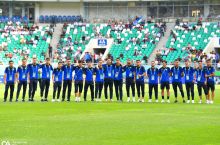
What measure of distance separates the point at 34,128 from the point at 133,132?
3215 mm

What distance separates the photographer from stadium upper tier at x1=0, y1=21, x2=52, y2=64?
3073 inches

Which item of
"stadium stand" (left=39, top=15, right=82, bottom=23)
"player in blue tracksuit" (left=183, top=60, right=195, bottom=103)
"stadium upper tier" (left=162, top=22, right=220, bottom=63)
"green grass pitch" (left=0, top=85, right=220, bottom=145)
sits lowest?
"green grass pitch" (left=0, top=85, right=220, bottom=145)

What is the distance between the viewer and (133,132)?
21.0 metres

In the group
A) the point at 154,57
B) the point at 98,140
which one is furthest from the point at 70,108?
the point at 154,57

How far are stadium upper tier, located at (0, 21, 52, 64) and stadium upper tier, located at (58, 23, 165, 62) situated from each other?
2195mm

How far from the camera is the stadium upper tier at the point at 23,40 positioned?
78062 millimetres

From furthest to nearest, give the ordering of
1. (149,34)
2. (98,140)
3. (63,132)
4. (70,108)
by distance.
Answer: (149,34)
(70,108)
(63,132)
(98,140)

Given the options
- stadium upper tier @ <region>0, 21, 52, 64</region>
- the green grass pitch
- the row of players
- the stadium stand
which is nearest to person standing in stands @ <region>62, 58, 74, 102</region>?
the row of players

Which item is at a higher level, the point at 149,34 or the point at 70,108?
the point at 149,34

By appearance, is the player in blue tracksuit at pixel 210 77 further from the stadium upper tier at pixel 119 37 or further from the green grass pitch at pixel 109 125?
the stadium upper tier at pixel 119 37

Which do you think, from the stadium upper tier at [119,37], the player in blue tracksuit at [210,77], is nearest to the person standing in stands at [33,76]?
the player in blue tracksuit at [210,77]

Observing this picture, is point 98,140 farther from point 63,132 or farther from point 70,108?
point 70,108

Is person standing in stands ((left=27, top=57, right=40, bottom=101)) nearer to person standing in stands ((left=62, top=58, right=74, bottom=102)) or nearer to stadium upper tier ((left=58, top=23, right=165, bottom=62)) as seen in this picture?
person standing in stands ((left=62, top=58, right=74, bottom=102))

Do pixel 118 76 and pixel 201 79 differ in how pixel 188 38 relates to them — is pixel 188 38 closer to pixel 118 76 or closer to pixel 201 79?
pixel 118 76
